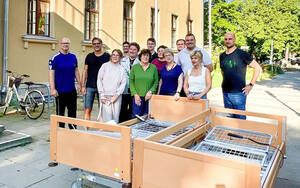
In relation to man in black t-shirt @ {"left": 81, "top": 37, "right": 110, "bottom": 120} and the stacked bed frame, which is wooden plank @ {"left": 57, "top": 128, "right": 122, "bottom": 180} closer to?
the stacked bed frame

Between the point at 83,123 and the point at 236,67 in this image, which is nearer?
the point at 83,123

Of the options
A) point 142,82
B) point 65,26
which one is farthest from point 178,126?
point 65,26

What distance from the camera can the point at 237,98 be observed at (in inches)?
188

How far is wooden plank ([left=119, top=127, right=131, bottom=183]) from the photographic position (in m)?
2.48

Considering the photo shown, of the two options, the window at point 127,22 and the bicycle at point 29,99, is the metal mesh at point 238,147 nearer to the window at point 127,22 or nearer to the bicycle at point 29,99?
the bicycle at point 29,99

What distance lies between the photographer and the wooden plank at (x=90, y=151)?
8.43 ft

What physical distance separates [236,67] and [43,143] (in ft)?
11.7

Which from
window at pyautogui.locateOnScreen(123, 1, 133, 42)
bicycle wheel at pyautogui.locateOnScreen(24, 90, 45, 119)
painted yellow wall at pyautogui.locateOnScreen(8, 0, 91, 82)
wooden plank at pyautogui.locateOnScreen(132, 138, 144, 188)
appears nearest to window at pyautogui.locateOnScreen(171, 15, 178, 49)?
window at pyautogui.locateOnScreen(123, 1, 133, 42)

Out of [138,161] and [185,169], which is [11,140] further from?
[185,169]

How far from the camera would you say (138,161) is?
238 cm

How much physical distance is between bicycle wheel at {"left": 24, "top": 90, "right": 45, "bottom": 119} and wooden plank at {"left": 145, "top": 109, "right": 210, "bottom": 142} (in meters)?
4.91

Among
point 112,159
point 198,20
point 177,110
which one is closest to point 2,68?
point 177,110

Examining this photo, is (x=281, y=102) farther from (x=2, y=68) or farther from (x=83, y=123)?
(x=83, y=123)

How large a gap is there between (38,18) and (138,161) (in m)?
8.98
